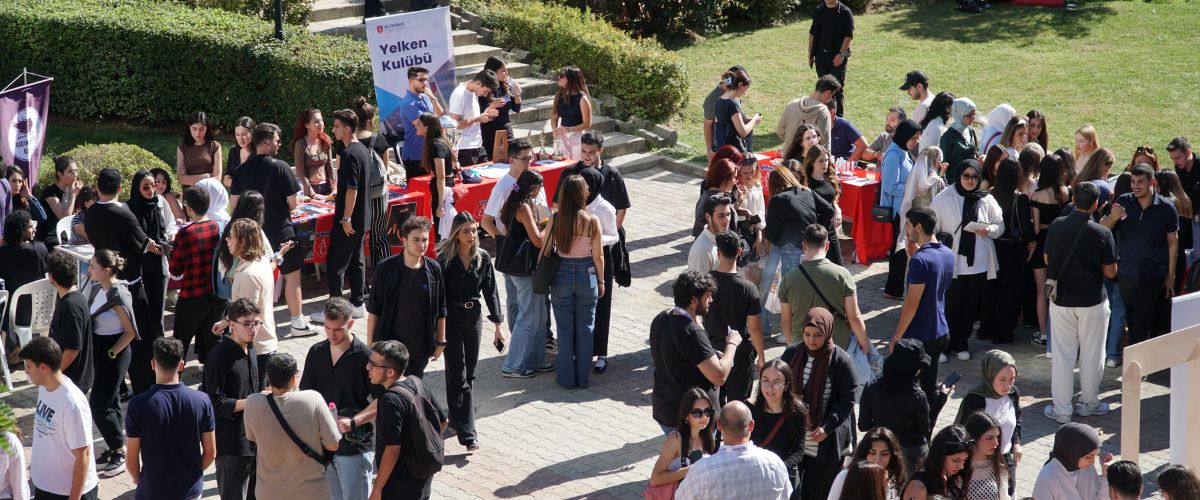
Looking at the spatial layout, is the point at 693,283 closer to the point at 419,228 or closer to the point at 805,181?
the point at 419,228

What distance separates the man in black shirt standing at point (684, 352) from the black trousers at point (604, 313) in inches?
90.0

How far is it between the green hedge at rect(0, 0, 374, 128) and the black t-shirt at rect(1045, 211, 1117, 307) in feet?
28.6

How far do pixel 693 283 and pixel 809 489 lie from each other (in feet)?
4.45

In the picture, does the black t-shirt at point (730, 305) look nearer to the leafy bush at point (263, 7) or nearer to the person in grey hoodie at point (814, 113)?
the person in grey hoodie at point (814, 113)

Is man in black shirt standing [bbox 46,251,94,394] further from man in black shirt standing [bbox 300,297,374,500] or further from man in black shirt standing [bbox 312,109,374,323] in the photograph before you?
man in black shirt standing [bbox 312,109,374,323]

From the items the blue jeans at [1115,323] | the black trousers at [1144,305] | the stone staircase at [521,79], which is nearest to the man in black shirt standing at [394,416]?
the black trousers at [1144,305]

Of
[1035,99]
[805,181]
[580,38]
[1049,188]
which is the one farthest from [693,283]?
[1035,99]

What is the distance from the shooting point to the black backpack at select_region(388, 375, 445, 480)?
6.81 metres

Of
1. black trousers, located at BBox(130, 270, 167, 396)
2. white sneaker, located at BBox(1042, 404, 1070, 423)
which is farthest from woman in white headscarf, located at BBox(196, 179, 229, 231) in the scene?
white sneaker, located at BBox(1042, 404, 1070, 423)

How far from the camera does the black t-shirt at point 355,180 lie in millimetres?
11125

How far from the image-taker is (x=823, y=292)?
855 centimetres

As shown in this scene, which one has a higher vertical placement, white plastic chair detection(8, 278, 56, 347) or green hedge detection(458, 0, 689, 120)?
green hedge detection(458, 0, 689, 120)

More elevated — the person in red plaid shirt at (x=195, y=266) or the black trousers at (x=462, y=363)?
the person in red plaid shirt at (x=195, y=266)

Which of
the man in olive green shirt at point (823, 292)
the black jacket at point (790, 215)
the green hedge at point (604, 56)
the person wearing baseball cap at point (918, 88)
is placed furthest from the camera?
the green hedge at point (604, 56)
